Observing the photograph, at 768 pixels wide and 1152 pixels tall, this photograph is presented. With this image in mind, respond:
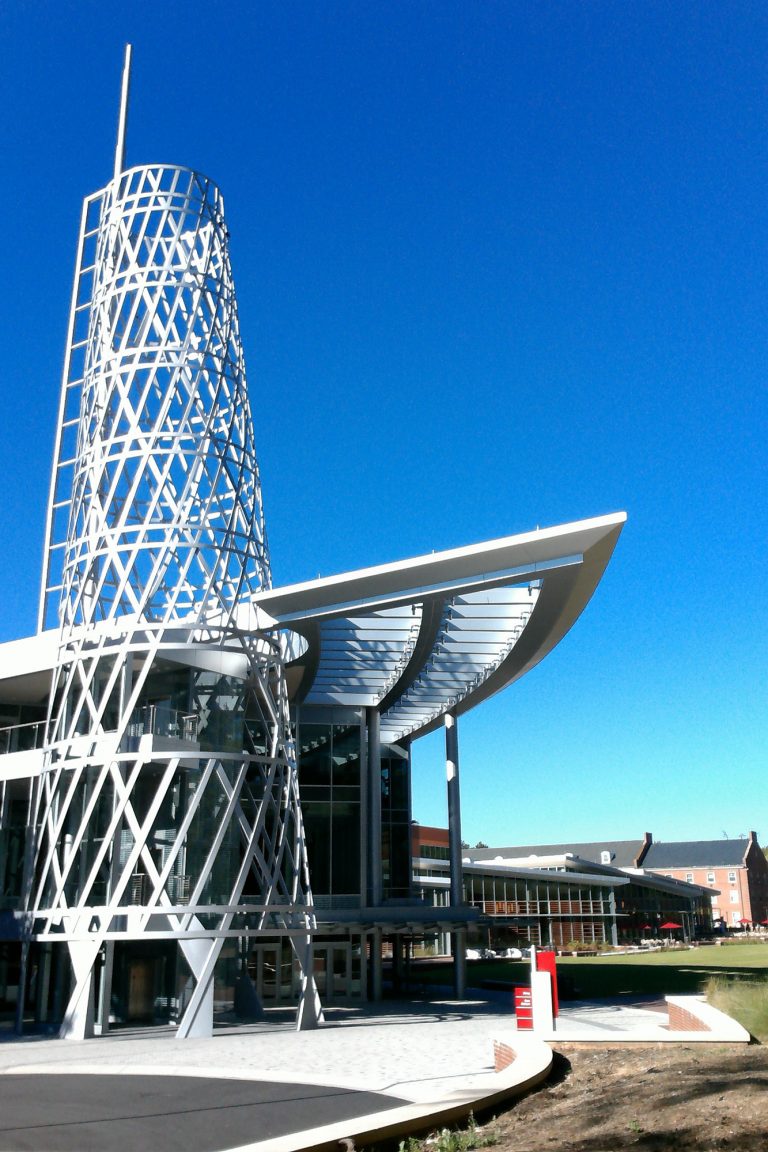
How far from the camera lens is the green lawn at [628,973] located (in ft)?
103

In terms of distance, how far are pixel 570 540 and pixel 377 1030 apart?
11525mm

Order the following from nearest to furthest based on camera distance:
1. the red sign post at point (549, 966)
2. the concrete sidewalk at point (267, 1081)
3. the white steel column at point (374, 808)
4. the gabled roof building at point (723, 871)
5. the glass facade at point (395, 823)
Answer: the concrete sidewalk at point (267, 1081), the red sign post at point (549, 966), the white steel column at point (374, 808), the glass facade at point (395, 823), the gabled roof building at point (723, 871)

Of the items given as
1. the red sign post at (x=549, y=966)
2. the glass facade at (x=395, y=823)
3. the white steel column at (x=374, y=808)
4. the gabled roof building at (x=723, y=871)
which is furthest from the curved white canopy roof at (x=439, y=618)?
the gabled roof building at (x=723, y=871)

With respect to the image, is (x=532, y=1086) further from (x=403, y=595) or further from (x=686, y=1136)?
(x=403, y=595)

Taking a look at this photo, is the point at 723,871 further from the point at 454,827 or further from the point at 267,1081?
the point at 267,1081

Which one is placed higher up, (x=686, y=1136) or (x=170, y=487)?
(x=170, y=487)

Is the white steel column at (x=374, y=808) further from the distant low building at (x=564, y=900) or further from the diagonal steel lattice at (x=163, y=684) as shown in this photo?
the distant low building at (x=564, y=900)

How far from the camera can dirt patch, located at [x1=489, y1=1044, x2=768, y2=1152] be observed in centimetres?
807

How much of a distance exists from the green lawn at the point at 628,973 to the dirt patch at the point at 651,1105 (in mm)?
14163

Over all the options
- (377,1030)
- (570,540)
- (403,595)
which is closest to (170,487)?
(403,595)

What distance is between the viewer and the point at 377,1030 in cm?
2277

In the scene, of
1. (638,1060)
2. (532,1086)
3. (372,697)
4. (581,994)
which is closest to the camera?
(532,1086)

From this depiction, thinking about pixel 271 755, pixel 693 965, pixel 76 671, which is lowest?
pixel 693 965

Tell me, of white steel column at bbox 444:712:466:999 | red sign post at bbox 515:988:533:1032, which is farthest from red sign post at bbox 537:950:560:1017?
white steel column at bbox 444:712:466:999
